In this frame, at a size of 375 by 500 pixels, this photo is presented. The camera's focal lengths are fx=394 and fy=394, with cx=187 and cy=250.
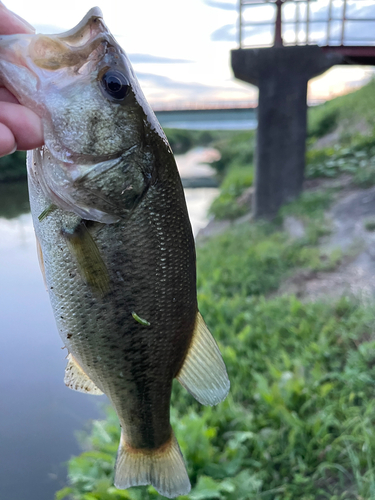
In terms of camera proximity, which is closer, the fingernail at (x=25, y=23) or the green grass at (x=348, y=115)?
the fingernail at (x=25, y=23)

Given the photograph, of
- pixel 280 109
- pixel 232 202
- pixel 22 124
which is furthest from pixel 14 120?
pixel 232 202

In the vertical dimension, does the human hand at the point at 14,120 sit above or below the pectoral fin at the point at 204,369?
above

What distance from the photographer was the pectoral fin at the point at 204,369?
1.29 metres

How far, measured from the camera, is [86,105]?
109cm

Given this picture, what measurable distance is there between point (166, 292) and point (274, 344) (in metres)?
3.02

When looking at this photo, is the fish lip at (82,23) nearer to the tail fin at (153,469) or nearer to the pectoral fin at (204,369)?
the pectoral fin at (204,369)

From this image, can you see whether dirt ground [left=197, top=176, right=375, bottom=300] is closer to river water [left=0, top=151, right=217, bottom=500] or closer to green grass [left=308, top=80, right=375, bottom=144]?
green grass [left=308, top=80, right=375, bottom=144]

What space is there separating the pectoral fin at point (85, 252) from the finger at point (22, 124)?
25 centimetres

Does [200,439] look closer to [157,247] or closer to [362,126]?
[157,247]

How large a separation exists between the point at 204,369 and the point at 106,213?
A: 61 cm

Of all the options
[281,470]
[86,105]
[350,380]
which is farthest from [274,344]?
[86,105]

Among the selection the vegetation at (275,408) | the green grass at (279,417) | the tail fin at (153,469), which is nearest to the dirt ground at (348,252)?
the vegetation at (275,408)

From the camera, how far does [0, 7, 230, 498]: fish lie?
1059 millimetres

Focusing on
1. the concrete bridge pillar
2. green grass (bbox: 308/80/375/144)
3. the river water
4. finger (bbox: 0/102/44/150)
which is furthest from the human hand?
green grass (bbox: 308/80/375/144)
